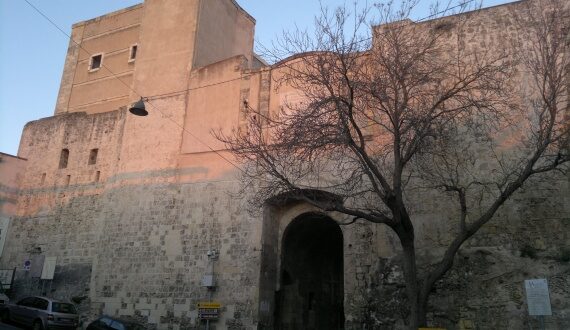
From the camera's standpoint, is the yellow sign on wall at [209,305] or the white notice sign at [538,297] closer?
the white notice sign at [538,297]

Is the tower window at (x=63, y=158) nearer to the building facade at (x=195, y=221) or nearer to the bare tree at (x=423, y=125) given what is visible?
the building facade at (x=195, y=221)

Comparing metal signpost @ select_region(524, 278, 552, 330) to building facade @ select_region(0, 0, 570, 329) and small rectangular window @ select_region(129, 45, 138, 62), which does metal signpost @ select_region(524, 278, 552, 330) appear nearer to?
→ building facade @ select_region(0, 0, 570, 329)

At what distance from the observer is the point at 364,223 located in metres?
12.4

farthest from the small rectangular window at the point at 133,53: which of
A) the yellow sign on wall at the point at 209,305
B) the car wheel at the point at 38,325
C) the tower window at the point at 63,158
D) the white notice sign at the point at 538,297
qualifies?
the white notice sign at the point at 538,297

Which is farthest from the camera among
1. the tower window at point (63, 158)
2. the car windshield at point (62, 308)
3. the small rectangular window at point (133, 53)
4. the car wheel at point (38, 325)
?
the small rectangular window at point (133, 53)

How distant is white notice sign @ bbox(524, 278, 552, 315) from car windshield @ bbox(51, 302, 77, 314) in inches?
471

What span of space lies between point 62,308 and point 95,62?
11431mm

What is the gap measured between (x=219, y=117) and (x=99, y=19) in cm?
1021

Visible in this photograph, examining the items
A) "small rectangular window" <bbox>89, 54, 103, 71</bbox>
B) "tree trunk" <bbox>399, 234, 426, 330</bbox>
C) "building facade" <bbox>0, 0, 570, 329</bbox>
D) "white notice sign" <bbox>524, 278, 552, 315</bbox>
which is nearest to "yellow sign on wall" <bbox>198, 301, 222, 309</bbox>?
"building facade" <bbox>0, 0, 570, 329</bbox>

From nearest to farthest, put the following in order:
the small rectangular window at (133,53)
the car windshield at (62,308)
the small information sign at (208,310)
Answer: the small information sign at (208,310)
the car windshield at (62,308)
the small rectangular window at (133,53)

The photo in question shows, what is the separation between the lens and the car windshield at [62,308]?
13453 mm

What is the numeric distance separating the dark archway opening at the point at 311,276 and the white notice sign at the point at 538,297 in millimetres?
6777

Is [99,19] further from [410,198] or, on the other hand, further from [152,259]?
[410,198]

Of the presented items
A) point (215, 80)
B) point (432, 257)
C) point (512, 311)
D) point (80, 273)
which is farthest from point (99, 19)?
point (512, 311)
